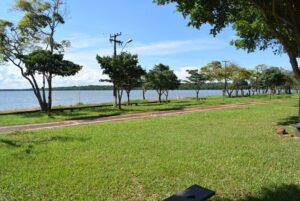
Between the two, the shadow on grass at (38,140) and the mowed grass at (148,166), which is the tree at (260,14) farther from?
the shadow on grass at (38,140)

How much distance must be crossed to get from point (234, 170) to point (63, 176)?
11.5 ft

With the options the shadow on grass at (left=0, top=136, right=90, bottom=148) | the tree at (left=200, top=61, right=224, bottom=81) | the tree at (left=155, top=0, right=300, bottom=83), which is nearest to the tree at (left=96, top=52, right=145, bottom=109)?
the shadow on grass at (left=0, top=136, right=90, bottom=148)

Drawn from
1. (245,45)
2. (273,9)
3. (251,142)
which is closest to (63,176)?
(273,9)

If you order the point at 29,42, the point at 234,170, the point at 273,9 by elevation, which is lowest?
the point at 234,170

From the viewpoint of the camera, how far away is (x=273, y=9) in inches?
237

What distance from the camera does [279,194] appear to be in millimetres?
5492

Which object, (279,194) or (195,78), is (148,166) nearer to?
(279,194)

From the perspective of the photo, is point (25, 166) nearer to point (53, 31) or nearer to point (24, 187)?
point (24, 187)

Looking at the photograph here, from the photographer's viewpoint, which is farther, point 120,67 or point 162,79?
point 162,79

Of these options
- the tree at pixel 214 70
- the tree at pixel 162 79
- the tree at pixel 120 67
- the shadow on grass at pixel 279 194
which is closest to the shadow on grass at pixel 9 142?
the shadow on grass at pixel 279 194

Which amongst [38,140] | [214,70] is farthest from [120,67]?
[214,70]

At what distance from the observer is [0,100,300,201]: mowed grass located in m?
5.68

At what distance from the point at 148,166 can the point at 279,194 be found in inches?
111

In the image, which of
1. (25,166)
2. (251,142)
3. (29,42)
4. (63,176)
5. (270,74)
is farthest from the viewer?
(270,74)
